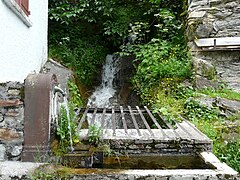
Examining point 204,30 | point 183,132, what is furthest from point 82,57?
point 183,132

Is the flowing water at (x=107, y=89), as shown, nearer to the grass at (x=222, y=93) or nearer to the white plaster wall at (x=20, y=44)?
the white plaster wall at (x=20, y=44)

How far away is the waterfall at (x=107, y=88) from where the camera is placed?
7.32m

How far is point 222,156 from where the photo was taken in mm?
3920

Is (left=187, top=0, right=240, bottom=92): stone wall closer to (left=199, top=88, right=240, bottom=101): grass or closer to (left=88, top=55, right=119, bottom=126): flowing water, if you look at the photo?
(left=199, top=88, right=240, bottom=101): grass

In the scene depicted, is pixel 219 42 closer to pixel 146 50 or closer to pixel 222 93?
pixel 222 93

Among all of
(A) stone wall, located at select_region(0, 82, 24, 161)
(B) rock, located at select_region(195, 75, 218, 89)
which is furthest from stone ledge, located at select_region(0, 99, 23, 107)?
(B) rock, located at select_region(195, 75, 218, 89)

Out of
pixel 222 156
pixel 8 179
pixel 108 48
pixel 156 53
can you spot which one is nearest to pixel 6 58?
pixel 8 179

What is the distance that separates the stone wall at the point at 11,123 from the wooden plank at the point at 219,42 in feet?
16.0

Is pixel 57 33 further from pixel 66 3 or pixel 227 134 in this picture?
pixel 227 134

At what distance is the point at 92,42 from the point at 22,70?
477 centimetres

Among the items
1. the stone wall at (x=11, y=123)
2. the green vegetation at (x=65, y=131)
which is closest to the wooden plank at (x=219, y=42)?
the green vegetation at (x=65, y=131)

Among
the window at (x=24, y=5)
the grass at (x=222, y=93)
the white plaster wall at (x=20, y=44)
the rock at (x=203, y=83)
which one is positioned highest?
the window at (x=24, y=5)

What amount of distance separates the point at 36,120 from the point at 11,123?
0.25 metres

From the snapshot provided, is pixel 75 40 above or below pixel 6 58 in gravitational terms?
above
